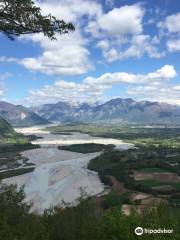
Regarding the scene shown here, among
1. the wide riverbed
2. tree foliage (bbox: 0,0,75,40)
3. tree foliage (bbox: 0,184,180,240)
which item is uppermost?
tree foliage (bbox: 0,0,75,40)

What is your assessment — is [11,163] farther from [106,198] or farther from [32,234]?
[32,234]

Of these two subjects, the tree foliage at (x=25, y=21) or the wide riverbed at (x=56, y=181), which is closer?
the tree foliage at (x=25, y=21)

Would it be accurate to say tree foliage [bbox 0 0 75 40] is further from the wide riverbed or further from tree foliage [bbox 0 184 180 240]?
the wide riverbed

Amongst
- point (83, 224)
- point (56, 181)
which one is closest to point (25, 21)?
point (83, 224)

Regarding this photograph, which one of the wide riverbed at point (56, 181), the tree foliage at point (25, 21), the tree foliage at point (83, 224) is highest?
the tree foliage at point (25, 21)

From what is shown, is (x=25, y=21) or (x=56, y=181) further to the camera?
(x=56, y=181)

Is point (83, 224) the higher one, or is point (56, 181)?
point (83, 224)

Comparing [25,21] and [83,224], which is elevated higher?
[25,21]

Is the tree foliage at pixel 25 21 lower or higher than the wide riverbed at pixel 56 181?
higher

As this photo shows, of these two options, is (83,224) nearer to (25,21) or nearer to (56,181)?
(25,21)

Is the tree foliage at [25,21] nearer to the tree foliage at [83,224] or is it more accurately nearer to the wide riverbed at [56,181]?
the tree foliage at [83,224]


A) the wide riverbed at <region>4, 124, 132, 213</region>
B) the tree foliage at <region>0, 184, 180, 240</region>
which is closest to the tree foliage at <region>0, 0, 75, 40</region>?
the tree foliage at <region>0, 184, 180, 240</region>

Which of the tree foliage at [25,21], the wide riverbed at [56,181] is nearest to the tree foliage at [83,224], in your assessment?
the tree foliage at [25,21]

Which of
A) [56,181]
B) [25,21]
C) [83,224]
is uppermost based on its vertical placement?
[25,21]
